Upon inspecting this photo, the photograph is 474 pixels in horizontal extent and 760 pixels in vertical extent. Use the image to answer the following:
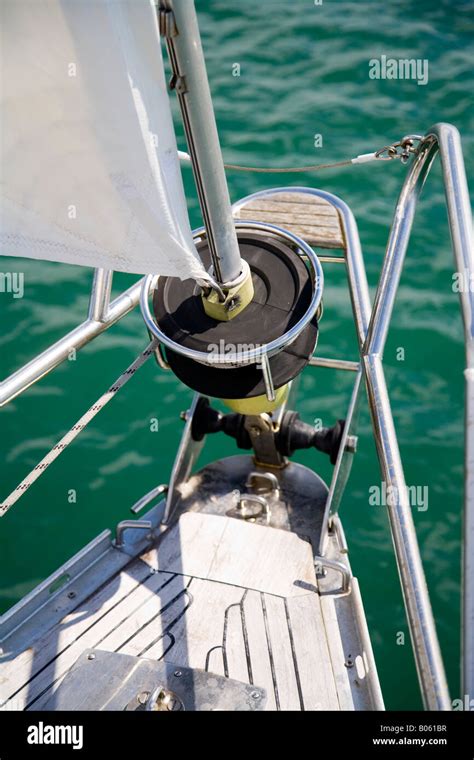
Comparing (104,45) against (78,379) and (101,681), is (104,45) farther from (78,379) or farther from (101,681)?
(78,379)

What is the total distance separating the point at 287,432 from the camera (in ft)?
9.91

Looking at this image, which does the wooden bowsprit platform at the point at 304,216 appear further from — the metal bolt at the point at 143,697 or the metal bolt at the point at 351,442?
the metal bolt at the point at 143,697

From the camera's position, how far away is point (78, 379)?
4660 millimetres

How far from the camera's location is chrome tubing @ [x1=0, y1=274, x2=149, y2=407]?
2.24 meters

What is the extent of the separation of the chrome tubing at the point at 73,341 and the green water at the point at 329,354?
187cm

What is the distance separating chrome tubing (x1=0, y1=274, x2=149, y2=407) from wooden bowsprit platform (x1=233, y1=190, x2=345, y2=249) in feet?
2.84

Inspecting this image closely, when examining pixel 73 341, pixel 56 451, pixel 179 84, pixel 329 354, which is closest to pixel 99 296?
pixel 73 341

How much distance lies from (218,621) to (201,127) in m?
1.61

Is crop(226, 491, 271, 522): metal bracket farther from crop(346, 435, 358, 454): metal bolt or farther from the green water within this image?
the green water

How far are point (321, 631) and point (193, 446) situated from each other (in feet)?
3.28

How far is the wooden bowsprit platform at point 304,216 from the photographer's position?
10.4 ft

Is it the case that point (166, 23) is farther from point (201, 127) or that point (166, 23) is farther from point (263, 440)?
point (263, 440)

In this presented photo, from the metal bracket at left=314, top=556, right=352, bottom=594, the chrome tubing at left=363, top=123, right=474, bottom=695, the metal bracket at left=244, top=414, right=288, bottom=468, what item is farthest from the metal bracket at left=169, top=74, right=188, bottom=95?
the metal bracket at left=314, top=556, right=352, bottom=594

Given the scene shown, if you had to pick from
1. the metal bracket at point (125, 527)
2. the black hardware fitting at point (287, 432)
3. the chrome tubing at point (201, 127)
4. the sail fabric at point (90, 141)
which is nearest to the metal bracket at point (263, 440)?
the black hardware fitting at point (287, 432)
